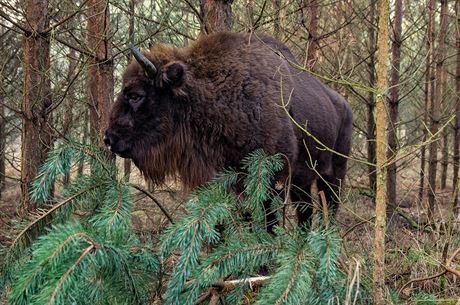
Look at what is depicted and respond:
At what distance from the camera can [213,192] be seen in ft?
9.66

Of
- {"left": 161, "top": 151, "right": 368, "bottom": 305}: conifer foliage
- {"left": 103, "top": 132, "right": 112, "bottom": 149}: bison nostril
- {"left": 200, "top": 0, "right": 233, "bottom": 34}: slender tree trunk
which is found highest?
{"left": 200, "top": 0, "right": 233, "bottom": 34}: slender tree trunk

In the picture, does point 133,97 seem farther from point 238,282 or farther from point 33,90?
point 238,282

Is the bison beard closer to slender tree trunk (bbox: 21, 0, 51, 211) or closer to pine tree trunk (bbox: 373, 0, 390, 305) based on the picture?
slender tree trunk (bbox: 21, 0, 51, 211)

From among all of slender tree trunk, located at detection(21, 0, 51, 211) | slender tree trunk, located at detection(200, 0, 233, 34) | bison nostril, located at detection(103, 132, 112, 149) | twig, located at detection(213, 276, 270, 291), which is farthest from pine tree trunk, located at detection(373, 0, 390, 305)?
slender tree trunk, located at detection(21, 0, 51, 211)

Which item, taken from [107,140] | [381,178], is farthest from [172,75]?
[381,178]

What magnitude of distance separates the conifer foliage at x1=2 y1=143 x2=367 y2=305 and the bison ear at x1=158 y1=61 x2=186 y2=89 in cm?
193

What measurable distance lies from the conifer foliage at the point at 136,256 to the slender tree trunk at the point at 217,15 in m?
3.17

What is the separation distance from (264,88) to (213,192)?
250 centimetres

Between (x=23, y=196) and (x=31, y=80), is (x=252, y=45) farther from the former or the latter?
(x=23, y=196)

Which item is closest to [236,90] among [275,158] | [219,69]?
[219,69]

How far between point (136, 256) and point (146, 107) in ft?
8.55

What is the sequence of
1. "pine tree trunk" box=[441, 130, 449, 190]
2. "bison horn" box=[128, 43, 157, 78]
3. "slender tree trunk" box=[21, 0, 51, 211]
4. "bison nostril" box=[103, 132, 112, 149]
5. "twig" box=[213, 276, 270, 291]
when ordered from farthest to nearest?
"pine tree trunk" box=[441, 130, 449, 190]
"slender tree trunk" box=[21, 0, 51, 211]
"bison nostril" box=[103, 132, 112, 149]
"bison horn" box=[128, 43, 157, 78]
"twig" box=[213, 276, 270, 291]

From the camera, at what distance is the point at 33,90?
562 cm

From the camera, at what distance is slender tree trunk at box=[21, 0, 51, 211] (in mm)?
5320
